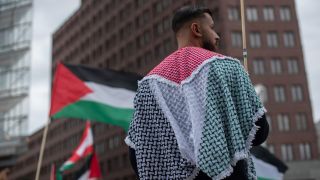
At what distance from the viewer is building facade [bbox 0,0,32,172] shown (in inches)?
1992

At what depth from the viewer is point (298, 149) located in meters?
62.1

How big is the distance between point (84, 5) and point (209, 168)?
95.1m

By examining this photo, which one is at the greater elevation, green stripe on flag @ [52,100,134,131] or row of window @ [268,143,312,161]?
row of window @ [268,143,312,161]

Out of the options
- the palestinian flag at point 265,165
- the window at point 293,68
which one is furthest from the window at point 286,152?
the palestinian flag at point 265,165

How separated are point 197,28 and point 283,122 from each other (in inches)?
2424

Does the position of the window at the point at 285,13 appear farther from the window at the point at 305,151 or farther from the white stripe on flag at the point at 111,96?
the white stripe on flag at the point at 111,96

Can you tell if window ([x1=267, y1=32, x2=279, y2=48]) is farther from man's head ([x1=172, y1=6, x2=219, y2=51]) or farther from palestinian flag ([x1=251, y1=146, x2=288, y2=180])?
man's head ([x1=172, y1=6, x2=219, y2=51])

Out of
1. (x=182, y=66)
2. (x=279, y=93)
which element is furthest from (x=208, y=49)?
(x=279, y=93)

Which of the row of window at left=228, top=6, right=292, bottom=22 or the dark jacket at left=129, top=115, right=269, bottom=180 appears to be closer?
the dark jacket at left=129, top=115, right=269, bottom=180

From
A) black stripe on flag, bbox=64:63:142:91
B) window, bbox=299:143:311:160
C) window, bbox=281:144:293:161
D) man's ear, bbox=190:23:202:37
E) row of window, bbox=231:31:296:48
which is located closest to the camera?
man's ear, bbox=190:23:202:37

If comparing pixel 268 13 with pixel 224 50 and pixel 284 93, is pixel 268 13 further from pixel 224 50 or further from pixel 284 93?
pixel 284 93

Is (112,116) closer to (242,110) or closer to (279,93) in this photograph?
(242,110)

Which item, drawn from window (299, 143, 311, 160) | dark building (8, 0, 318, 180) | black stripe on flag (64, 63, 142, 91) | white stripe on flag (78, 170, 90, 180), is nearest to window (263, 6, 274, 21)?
dark building (8, 0, 318, 180)

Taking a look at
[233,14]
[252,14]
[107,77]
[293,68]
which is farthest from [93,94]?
[252,14]
